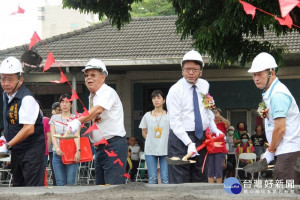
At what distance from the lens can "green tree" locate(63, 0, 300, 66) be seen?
10.2 m

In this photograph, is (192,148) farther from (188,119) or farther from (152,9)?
(152,9)

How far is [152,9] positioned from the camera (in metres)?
32.8

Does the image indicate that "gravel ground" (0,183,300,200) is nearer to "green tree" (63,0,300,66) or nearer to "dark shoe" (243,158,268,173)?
"dark shoe" (243,158,268,173)

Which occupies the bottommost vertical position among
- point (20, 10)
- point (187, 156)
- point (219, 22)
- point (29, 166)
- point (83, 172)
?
point (83, 172)

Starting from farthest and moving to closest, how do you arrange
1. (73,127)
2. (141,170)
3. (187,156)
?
1. (141,170)
2. (187,156)
3. (73,127)

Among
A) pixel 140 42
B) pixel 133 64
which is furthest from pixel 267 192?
pixel 140 42

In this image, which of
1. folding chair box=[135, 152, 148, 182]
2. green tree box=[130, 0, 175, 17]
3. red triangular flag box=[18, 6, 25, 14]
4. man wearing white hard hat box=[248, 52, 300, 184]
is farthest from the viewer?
green tree box=[130, 0, 175, 17]

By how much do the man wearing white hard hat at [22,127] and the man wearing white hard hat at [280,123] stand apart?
94.8 inches

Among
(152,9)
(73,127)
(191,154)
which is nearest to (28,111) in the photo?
(73,127)

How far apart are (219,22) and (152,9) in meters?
22.5

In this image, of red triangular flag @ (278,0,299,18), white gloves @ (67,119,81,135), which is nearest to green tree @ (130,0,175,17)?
white gloves @ (67,119,81,135)

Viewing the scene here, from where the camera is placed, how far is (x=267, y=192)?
523 cm

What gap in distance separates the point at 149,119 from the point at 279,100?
247 inches

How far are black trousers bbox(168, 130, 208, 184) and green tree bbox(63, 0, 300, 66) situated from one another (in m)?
2.98
